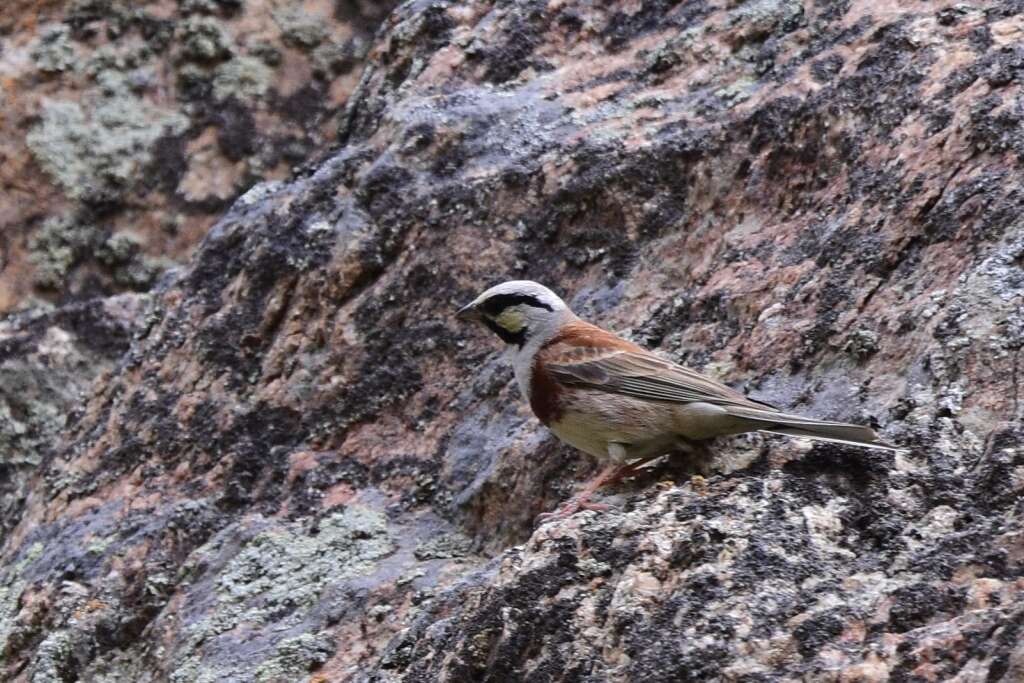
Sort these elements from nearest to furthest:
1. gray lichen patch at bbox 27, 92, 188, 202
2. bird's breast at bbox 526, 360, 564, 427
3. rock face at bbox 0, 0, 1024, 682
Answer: rock face at bbox 0, 0, 1024, 682, bird's breast at bbox 526, 360, 564, 427, gray lichen patch at bbox 27, 92, 188, 202

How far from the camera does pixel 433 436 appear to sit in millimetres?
5473

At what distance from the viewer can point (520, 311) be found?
5.15m

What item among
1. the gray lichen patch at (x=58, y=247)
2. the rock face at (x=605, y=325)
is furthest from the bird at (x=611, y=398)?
the gray lichen patch at (x=58, y=247)

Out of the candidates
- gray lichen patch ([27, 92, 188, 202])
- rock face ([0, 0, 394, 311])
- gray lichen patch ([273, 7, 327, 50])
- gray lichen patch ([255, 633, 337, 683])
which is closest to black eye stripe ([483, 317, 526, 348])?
gray lichen patch ([255, 633, 337, 683])

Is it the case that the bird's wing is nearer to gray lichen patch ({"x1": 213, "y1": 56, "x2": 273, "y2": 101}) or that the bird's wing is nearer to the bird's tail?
the bird's tail

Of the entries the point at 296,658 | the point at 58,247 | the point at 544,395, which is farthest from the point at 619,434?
the point at 58,247

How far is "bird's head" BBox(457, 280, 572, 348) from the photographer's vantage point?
5.11 m

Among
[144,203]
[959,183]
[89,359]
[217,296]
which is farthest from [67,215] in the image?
[959,183]

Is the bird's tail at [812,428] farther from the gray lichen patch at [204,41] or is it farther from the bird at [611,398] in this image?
the gray lichen patch at [204,41]

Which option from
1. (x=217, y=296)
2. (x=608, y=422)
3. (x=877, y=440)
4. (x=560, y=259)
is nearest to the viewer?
(x=877, y=440)

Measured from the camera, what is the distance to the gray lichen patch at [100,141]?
858 centimetres

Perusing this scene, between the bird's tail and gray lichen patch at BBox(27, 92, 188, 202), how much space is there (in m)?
5.49

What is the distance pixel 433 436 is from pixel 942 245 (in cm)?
203

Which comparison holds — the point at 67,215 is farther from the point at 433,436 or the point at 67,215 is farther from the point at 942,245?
the point at 942,245
